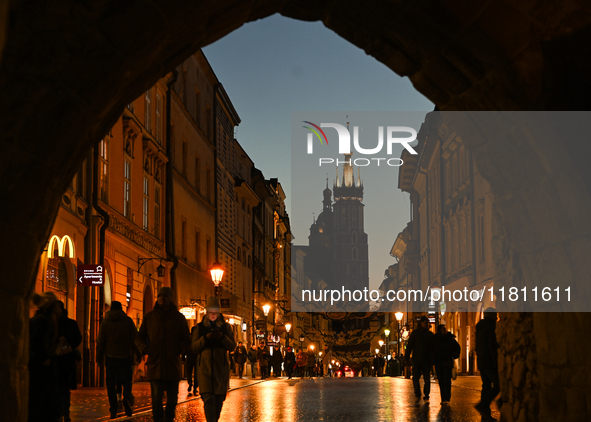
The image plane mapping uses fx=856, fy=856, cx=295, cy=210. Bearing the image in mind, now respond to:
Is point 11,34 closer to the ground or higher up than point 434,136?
closer to the ground

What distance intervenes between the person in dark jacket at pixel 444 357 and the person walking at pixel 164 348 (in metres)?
7.68

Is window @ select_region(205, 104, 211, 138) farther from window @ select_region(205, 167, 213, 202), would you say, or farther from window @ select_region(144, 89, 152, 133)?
window @ select_region(144, 89, 152, 133)

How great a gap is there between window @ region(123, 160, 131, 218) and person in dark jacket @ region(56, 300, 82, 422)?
16781 mm

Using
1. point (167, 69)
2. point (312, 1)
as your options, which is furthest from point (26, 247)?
point (312, 1)

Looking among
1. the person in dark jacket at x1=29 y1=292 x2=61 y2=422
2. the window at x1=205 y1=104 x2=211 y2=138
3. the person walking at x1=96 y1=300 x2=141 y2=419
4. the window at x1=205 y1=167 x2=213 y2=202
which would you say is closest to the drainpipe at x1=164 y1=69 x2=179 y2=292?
the window at x1=205 y1=167 x2=213 y2=202

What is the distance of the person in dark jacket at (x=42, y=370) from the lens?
29.2ft

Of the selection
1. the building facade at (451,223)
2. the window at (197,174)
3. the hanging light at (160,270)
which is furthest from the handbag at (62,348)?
the window at (197,174)

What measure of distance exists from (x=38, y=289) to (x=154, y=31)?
14.7m

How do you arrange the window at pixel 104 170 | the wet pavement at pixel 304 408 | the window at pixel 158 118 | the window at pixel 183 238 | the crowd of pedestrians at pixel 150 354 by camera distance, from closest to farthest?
the crowd of pedestrians at pixel 150 354, the wet pavement at pixel 304 408, the window at pixel 104 170, the window at pixel 158 118, the window at pixel 183 238

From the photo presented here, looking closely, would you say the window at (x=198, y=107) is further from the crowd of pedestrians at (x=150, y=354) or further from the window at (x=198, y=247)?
the crowd of pedestrians at (x=150, y=354)

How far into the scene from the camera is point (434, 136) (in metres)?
48.5

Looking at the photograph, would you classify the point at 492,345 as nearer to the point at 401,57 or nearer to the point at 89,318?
the point at 401,57

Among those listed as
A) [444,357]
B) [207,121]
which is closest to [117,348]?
[444,357]

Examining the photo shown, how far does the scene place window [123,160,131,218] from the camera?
28062mm
